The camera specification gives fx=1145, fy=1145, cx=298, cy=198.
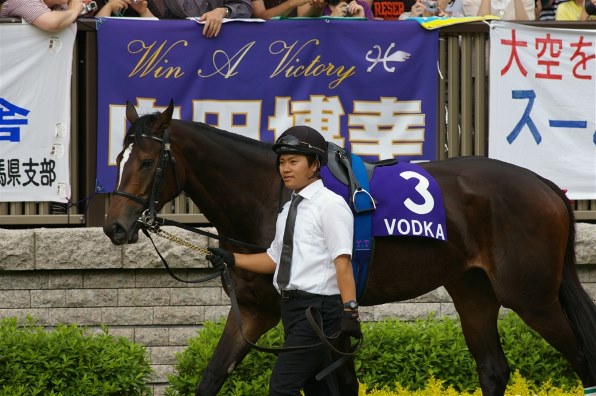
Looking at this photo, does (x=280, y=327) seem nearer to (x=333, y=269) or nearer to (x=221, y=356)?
(x=221, y=356)

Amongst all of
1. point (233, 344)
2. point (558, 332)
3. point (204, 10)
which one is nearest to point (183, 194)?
point (204, 10)

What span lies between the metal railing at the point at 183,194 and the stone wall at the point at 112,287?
24 centimetres

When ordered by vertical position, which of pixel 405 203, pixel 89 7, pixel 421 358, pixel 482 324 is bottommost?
Answer: pixel 421 358

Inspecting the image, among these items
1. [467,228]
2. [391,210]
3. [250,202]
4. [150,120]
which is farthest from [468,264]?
[150,120]

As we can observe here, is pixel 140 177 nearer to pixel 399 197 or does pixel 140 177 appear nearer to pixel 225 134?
pixel 225 134

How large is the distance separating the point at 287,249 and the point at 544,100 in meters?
4.17

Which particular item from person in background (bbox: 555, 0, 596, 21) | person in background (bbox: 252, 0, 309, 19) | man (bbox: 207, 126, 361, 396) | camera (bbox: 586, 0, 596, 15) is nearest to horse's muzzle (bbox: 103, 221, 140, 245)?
man (bbox: 207, 126, 361, 396)

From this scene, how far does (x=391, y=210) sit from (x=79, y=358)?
239cm

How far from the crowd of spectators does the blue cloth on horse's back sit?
2.56 m

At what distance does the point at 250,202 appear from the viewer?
22.2 feet

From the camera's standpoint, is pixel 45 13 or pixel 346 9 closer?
pixel 45 13

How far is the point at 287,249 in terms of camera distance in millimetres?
5668

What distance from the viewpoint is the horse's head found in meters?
6.28

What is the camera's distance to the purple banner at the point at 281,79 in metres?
8.80
